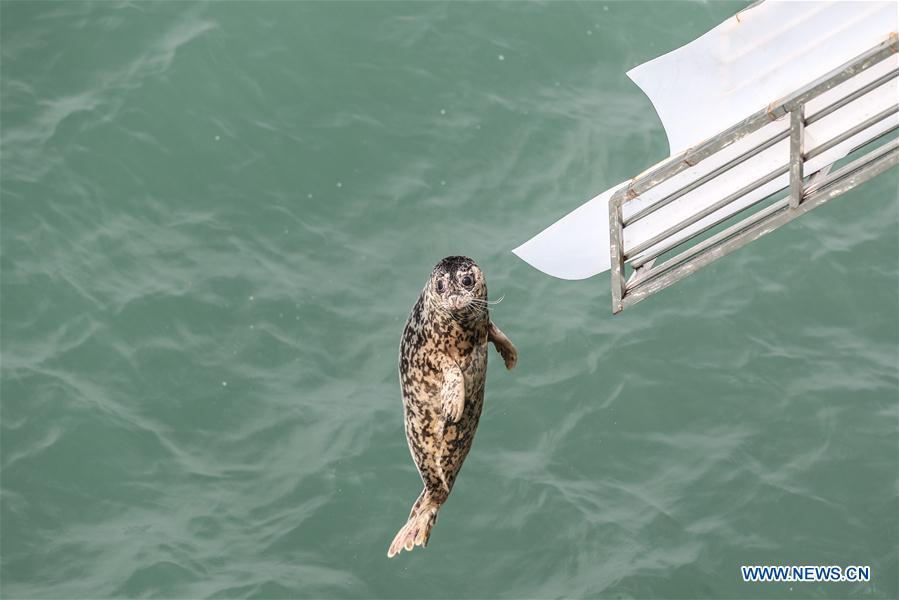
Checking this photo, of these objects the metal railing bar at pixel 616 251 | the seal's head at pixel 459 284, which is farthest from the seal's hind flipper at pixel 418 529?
the metal railing bar at pixel 616 251

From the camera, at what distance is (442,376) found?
371 inches

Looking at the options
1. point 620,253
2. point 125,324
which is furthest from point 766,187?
point 125,324

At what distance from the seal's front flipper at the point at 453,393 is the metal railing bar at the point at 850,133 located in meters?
2.36

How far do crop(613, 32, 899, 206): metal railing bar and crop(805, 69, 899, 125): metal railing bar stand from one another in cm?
19

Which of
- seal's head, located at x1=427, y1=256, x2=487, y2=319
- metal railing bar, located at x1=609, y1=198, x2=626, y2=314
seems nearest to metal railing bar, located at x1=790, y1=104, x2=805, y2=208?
metal railing bar, located at x1=609, y1=198, x2=626, y2=314

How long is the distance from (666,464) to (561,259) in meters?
8.71

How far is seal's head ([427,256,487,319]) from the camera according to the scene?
870cm

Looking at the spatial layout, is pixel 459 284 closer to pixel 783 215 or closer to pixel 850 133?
pixel 783 215

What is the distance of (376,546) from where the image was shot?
1619 centimetres

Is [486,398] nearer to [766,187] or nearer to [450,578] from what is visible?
[450,578]

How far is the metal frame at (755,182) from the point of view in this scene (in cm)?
774

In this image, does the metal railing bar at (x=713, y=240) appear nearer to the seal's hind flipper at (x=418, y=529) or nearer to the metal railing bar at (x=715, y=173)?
the metal railing bar at (x=715, y=173)

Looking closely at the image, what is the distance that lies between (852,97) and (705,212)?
0.89 metres

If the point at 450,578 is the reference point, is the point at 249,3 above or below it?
above
